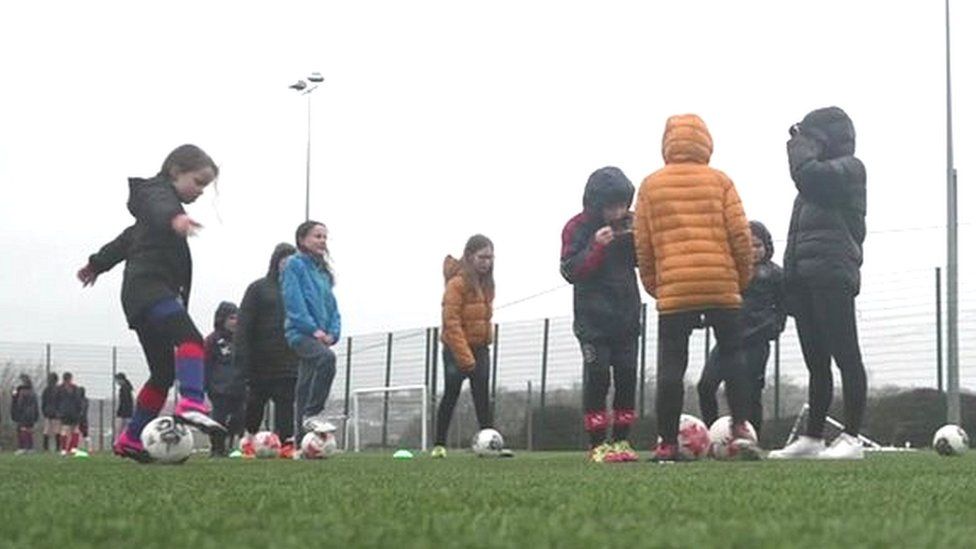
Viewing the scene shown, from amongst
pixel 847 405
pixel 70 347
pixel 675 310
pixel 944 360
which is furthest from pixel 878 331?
pixel 70 347

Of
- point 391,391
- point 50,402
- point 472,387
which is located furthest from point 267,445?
point 50,402

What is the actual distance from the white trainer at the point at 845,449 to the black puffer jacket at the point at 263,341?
436cm

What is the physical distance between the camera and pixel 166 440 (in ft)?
24.0

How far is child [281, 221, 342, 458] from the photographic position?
10219 mm

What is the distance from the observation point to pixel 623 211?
326 inches

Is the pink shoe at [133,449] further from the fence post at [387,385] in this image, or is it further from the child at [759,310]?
the fence post at [387,385]

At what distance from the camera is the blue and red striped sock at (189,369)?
7348 mm

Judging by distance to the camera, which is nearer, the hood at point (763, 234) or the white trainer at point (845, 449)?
the white trainer at point (845, 449)

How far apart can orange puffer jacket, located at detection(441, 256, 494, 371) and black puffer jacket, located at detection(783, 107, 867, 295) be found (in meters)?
3.08

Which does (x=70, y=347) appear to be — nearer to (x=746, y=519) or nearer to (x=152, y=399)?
(x=152, y=399)

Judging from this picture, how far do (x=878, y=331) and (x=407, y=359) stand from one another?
10776mm

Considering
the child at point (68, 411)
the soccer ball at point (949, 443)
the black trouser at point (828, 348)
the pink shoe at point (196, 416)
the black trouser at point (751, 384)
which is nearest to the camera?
the pink shoe at point (196, 416)

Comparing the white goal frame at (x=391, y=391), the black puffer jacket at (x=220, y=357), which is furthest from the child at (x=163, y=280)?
the white goal frame at (x=391, y=391)

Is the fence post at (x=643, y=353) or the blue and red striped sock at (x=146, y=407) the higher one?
the fence post at (x=643, y=353)
